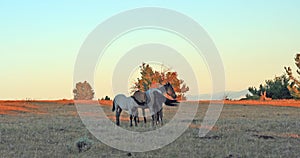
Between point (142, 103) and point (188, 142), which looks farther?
point (142, 103)

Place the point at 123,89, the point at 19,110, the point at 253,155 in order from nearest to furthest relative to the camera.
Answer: the point at 253,155
the point at 123,89
the point at 19,110

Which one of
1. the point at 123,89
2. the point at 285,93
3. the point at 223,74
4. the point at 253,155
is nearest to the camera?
the point at 253,155

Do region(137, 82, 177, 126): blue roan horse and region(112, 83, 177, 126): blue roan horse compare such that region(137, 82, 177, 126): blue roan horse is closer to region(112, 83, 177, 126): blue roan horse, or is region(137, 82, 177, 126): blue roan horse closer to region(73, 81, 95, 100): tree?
region(112, 83, 177, 126): blue roan horse

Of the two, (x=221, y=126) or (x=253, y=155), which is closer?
(x=253, y=155)

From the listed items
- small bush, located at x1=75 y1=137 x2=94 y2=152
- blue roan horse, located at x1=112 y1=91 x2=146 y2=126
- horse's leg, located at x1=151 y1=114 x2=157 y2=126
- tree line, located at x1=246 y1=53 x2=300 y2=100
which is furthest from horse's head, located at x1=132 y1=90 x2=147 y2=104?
tree line, located at x1=246 y1=53 x2=300 y2=100

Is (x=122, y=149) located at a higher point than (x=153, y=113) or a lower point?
lower

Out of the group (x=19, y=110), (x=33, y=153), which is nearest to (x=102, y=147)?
(x=33, y=153)

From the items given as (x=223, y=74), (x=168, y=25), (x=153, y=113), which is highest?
(x=168, y=25)

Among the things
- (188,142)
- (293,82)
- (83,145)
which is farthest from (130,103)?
(293,82)

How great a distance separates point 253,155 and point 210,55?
6455 mm

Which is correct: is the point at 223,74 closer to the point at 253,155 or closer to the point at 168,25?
the point at 168,25

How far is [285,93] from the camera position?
163 ft

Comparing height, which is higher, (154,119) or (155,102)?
(155,102)

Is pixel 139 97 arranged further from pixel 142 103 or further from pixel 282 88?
pixel 282 88
